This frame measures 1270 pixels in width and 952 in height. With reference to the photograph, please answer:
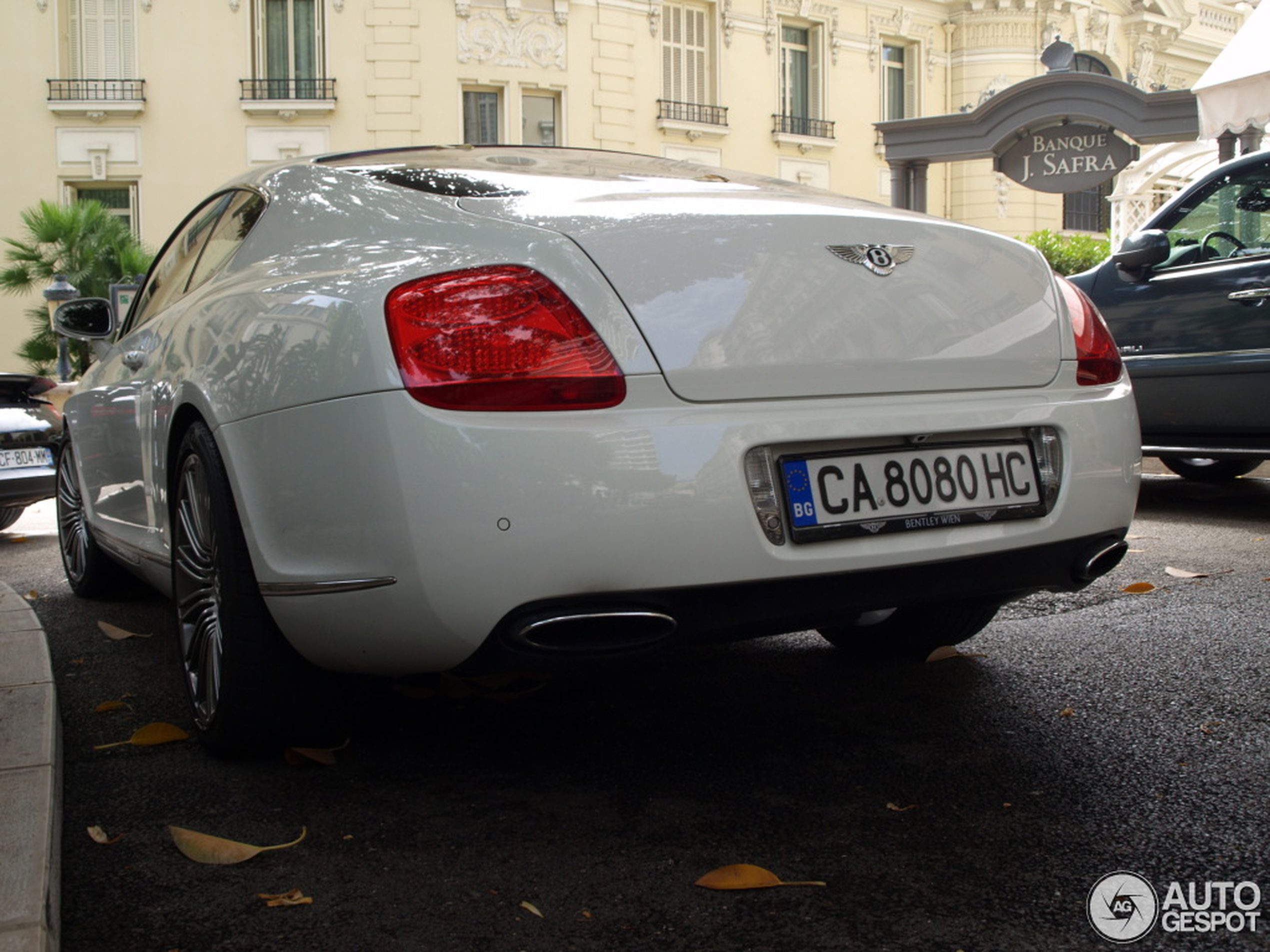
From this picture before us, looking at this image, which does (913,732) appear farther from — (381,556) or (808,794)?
(381,556)

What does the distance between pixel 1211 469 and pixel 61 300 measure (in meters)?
14.2

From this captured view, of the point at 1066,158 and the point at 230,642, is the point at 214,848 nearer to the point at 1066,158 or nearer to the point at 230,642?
the point at 230,642

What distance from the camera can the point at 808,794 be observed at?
7.76 ft

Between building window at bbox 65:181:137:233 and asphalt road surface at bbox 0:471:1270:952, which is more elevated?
building window at bbox 65:181:137:233

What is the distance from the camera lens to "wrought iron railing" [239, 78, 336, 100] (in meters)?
23.5

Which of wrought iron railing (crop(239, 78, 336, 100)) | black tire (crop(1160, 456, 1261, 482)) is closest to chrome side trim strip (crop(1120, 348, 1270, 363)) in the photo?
black tire (crop(1160, 456, 1261, 482))

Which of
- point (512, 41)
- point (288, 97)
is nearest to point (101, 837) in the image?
point (288, 97)

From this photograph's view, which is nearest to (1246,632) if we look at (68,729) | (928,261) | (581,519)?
(928,261)

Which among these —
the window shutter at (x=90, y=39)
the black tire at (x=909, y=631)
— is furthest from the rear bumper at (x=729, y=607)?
the window shutter at (x=90, y=39)

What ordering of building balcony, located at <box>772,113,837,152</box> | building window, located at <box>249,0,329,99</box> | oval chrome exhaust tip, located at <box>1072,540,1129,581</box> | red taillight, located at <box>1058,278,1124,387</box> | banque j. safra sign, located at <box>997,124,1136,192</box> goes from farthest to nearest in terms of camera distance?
building balcony, located at <box>772,113,837,152</box>
building window, located at <box>249,0,329,99</box>
banque j. safra sign, located at <box>997,124,1136,192</box>
red taillight, located at <box>1058,278,1124,387</box>
oval chrome exhaust tip, located at <box>1072,540,1129,581</box>

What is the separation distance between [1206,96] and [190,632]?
27.7ft

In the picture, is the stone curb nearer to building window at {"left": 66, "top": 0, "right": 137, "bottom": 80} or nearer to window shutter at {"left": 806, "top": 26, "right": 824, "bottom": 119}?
building window at {"left": 66, "top": 0, "right": 137, "bottom": 80}

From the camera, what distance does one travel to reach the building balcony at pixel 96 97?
22875mm

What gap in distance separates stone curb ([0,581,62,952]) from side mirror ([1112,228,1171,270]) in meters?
4.55
